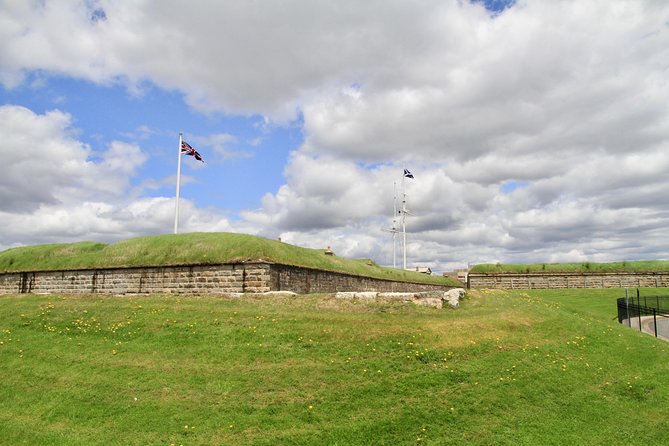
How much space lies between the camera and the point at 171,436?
32.6 feet

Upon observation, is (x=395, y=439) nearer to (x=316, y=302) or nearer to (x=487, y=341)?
(x=487, y=341)

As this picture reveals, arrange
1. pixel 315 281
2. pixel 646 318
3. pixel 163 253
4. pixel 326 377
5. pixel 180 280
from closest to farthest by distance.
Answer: pixel 326 377 → pixel 180 280 → pixel 163 253 → pixel 646 318 → pixel 315 281

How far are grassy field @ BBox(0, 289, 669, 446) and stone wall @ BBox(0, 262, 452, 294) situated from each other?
537 centimetres

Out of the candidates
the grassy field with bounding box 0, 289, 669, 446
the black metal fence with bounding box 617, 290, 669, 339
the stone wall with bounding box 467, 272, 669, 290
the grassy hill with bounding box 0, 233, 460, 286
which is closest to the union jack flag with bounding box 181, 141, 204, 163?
the grassy hill with bounding box 0, 233, 460, 286

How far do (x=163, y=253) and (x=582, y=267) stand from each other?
165 feet

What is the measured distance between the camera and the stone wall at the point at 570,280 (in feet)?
173

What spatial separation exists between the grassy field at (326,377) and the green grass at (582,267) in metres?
39.1

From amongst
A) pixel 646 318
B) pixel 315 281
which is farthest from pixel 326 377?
pixel 646 318

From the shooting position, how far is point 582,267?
5522 cm

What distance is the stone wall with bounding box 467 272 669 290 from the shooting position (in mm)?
52625

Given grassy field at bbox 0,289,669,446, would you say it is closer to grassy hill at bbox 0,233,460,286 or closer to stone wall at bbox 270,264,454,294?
stone wall at bbox 270,264,454,294

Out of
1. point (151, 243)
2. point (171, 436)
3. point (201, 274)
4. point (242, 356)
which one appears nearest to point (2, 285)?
point (151, 243)

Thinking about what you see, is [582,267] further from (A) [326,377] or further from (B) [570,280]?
(A) [326,377]

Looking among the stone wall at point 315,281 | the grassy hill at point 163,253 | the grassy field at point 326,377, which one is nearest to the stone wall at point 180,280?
the stone wall at point 315,281
